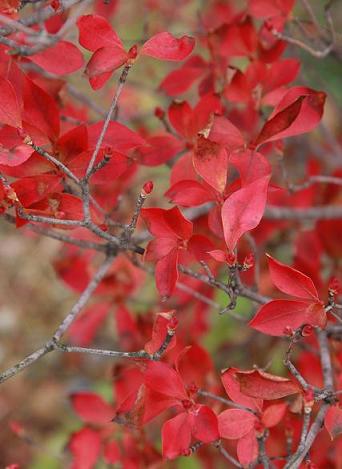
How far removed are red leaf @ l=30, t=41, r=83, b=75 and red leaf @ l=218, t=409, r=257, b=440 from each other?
44 cm

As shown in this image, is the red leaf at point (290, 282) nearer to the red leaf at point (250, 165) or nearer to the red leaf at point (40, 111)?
the red leaf at point (250, 165)

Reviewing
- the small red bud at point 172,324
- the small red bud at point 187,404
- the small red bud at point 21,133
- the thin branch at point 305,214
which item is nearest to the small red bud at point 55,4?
the small red bud at point 21,133

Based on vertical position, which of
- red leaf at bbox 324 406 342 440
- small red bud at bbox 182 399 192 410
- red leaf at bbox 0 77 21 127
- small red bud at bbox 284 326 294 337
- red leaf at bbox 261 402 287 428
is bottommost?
red leaf at bbox 261 402 287 428

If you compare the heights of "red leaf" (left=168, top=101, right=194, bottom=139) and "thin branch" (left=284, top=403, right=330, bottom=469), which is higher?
"red leaf" (left=168, top=101, right=194, bottom=139)

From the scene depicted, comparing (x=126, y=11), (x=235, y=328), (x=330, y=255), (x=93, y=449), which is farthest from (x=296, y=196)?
(x=126, y=11)

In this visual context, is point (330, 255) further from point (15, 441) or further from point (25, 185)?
point (15, 441)

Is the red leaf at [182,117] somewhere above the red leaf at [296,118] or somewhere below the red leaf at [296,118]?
below

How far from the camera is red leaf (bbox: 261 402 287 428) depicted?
708 mm

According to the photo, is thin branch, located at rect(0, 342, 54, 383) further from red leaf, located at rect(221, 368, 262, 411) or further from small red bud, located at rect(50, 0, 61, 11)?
small red bud, located at rect(50, 0, 61, 11)

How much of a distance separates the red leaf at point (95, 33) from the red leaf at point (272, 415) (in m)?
0.45

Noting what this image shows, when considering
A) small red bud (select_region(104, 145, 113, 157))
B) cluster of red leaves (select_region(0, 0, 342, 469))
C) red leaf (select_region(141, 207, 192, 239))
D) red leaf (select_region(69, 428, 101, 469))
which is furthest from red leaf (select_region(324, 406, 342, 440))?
red leaf (select_region(69, 428, 101, 469))

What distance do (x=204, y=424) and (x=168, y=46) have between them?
425 millimetres

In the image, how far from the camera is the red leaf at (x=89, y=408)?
105 cm

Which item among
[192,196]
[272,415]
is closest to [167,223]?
[192,196]
